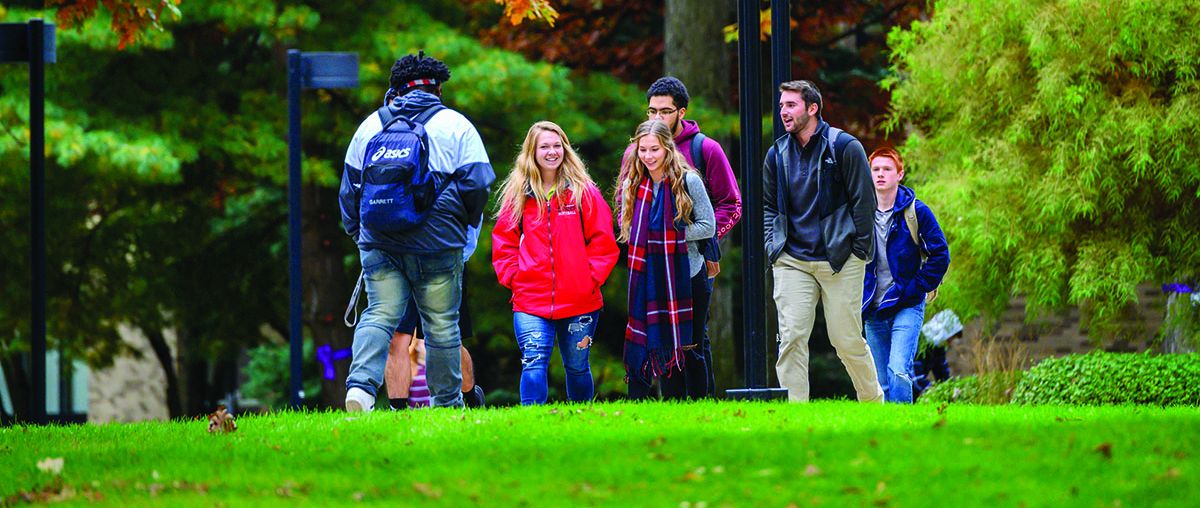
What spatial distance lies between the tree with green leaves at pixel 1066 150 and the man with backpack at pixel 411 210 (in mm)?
7013

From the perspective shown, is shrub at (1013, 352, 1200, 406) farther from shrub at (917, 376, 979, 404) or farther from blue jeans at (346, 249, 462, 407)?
blue jeans at (346, 249, 462, 407)

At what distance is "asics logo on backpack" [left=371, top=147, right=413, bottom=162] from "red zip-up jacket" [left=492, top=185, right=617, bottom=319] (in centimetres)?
87

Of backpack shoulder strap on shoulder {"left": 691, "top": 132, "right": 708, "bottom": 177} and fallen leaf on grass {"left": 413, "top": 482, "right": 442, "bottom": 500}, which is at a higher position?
backpack shoulder strap on shoulder {"left": 691, "top": 132, "right": 708, "bottom": 177}

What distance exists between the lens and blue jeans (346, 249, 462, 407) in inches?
354

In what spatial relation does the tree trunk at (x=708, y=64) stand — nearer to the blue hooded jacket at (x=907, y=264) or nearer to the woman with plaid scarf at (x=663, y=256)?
the blue hooded jacket at (x=907, y=264)

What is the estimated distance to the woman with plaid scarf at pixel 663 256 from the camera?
31.4 ft

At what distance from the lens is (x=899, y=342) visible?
10234 mm

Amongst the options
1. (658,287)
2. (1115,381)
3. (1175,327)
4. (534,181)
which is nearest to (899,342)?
(658,287)

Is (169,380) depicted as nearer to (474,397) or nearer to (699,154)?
(474,397)

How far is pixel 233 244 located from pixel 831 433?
15406 mm

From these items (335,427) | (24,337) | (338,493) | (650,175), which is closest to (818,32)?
(24,337)

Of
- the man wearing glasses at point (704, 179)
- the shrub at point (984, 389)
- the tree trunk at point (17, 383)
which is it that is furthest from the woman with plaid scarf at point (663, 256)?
the tree trunk at point (17, 383)

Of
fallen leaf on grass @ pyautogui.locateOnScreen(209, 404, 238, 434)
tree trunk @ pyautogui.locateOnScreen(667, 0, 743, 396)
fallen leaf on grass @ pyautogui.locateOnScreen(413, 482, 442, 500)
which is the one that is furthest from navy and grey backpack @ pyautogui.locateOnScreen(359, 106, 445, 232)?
tree trunk @ pyautogui.locateOnScreen(667, 0, 743, 396)

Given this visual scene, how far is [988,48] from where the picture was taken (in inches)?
610
